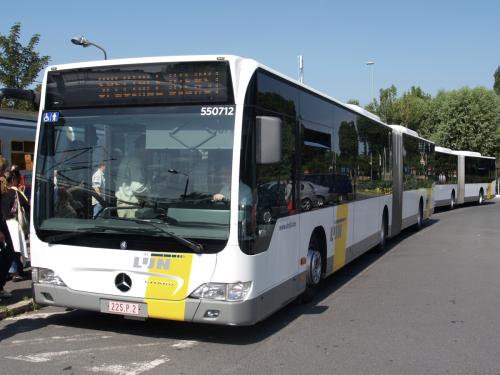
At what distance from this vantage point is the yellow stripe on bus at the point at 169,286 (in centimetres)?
523

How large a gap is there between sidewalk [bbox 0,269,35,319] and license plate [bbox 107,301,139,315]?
1943mm

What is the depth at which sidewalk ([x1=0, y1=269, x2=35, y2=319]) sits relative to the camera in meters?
6.70

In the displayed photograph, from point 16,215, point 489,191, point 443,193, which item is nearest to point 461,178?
point 443,193

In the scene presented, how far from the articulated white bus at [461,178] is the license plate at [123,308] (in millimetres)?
20793

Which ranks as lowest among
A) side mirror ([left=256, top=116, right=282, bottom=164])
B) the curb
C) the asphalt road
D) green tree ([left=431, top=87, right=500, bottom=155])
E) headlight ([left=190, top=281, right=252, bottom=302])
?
the asphalt road

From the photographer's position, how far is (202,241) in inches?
204

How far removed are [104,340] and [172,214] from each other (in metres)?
1.55

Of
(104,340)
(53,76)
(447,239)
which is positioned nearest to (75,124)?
(53,76)

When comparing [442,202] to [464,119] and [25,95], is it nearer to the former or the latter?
[464,119]

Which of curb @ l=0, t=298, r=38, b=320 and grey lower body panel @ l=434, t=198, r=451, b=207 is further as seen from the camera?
grey lower body panel @ l=434, t=198, r=451, b=207

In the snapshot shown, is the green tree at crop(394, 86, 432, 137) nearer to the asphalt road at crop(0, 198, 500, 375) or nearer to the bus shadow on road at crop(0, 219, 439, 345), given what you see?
the asphalt road at crop(0, 198, 500, 375)

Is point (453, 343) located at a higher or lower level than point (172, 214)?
lower

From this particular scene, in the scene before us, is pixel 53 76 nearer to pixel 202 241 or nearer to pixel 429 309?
pixel 202 241

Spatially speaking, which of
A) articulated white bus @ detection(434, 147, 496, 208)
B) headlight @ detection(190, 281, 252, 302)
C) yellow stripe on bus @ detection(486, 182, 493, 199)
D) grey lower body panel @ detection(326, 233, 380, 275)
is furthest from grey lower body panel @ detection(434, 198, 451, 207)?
headlight @ detection(190, 281, 252, 302)
